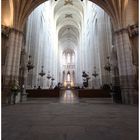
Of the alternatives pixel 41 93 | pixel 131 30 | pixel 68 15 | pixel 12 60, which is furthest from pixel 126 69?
pixel 68 15

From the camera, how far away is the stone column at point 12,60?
874 centimetres

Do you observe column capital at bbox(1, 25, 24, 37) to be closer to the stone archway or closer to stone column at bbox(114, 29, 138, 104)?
the stone archway

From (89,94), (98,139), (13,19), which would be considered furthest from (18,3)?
(98,139)

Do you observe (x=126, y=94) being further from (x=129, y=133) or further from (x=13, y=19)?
(x=13, y=19)

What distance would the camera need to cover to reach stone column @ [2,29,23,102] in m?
8.74

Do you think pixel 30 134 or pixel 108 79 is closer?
pixel 30 134

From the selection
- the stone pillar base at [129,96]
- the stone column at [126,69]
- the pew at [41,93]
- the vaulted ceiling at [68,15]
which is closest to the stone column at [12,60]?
the pew at [41,93]

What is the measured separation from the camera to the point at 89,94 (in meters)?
12.9

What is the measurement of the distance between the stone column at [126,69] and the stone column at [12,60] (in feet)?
24.6

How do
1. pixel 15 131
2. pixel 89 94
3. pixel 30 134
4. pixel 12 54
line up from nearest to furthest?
pixel 30 134, pixel 15 131, pixel 12 54, pixel 89 94

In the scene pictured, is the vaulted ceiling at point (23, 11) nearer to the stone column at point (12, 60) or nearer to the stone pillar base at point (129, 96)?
the stone column at point (12, 60)

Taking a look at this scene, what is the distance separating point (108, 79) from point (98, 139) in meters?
12.9

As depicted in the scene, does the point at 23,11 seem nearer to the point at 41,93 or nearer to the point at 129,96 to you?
the point at 41,93

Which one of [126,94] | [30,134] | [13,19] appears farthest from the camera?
[13,19]
